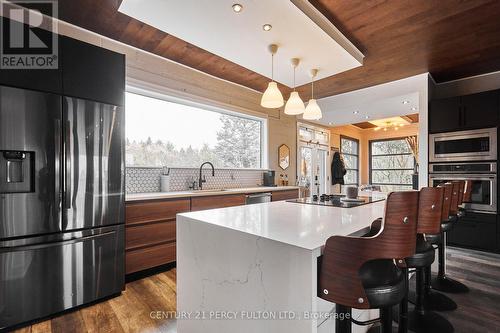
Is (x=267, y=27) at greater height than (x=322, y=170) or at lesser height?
greater

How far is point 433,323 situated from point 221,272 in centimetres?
174

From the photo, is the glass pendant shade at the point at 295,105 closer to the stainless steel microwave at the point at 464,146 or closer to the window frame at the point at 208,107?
the window frame at the point at 208,107

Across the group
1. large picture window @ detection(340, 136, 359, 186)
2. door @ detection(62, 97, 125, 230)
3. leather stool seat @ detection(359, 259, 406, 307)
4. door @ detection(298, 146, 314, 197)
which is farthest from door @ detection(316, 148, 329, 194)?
leather stool seat @ detection(359, 259, 406, 307)

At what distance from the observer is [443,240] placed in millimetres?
2428

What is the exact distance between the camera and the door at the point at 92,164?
6.59 feet

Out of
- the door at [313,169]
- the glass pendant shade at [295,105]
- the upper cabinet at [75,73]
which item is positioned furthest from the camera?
the door at [313,169]

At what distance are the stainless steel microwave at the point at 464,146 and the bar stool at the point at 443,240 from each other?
1.65 meters

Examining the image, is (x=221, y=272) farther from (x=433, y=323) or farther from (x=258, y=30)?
(x=258, y=30)

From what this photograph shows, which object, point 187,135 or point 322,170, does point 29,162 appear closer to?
point 187,135

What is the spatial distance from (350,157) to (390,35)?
6.13 metres

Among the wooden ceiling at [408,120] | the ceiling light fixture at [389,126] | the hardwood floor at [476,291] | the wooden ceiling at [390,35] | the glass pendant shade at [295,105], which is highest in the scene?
the wooden ceiling at [390,35]

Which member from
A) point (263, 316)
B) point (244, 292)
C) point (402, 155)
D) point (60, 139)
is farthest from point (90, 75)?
point (402, 155)

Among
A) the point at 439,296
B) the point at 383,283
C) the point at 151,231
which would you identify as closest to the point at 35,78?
the point at 151,231

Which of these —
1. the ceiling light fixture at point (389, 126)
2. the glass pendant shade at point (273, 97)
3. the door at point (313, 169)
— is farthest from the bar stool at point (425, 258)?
the ceiling light fixture at point (389, 126)
